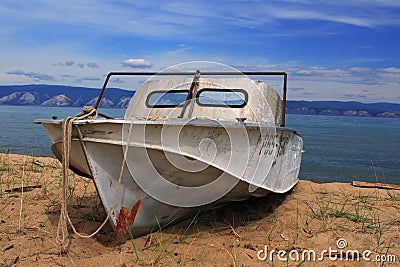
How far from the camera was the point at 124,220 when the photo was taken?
4.54m

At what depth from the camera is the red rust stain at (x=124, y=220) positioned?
4500mm

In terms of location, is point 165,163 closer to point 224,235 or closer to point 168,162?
point 168,162

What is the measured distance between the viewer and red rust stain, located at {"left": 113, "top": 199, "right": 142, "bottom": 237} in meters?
4.50

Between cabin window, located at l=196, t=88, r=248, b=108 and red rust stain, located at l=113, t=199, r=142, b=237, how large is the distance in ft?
6.40

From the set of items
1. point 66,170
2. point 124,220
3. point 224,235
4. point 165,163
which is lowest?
point 224,235

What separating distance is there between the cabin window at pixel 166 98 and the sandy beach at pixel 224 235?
165cm

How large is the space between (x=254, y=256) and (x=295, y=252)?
1.46 ft

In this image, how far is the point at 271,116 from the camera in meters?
6.05

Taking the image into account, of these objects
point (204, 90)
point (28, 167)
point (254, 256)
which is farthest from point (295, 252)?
point (28, 167)

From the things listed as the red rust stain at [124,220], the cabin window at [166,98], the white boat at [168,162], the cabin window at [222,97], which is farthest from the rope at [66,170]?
the cabin window at [222,97]

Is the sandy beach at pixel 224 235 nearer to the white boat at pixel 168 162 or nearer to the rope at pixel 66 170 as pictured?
the rope at pixel 66 170

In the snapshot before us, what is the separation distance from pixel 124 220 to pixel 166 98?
7.46 ft

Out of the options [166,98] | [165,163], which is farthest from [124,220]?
[166,98]

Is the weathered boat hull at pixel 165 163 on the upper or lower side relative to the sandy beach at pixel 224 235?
upper
